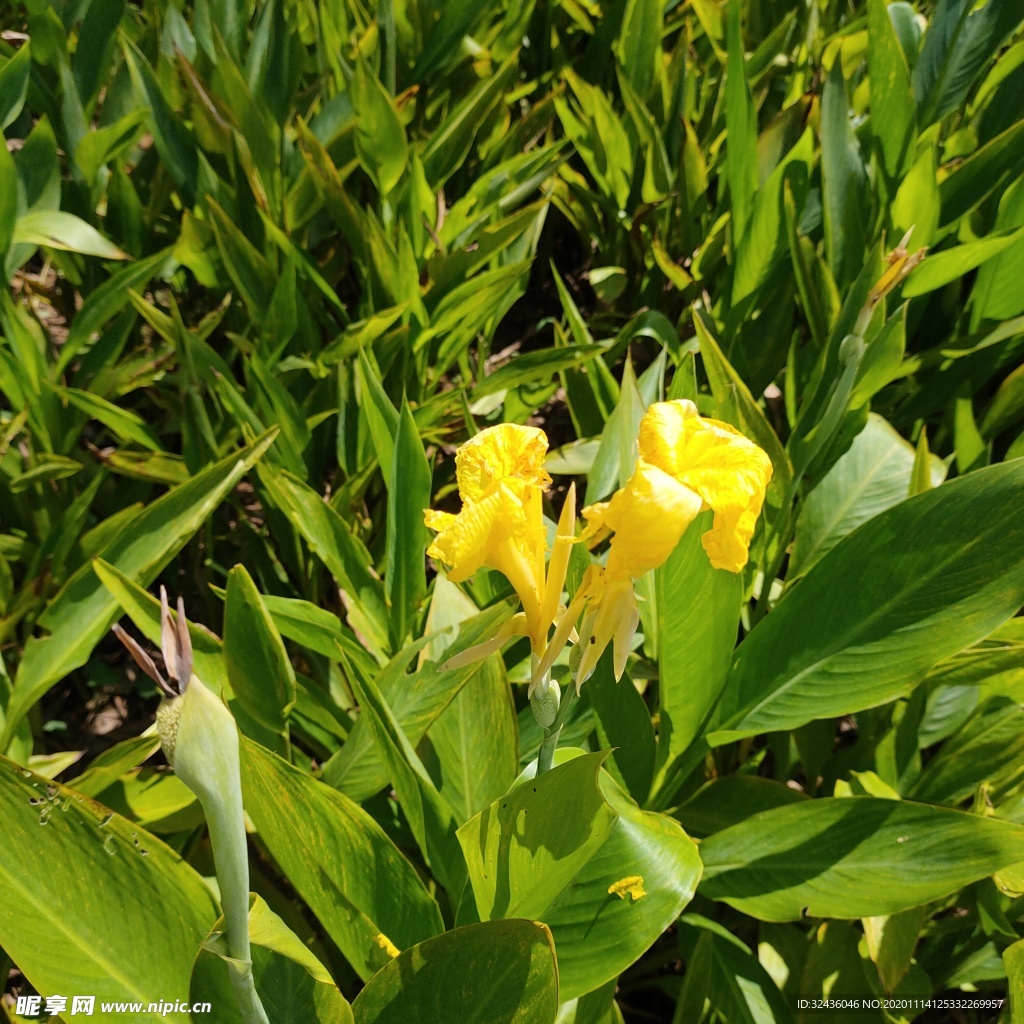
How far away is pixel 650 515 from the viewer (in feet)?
1.64

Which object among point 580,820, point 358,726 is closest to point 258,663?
point 358,726

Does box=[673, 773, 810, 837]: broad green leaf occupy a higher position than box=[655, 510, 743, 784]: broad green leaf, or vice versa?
box=[655, 510, 743, 784]: broad green leaf

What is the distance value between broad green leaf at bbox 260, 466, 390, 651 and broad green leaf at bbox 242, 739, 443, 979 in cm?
38

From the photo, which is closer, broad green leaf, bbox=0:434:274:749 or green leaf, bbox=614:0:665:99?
broad green leaf, bbox=0:434:274:749

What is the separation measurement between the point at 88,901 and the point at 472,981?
12.5 inches

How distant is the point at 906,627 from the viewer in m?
0.88

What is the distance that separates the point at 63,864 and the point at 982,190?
5.26 ft

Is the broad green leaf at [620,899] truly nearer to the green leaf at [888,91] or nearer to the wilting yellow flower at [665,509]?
the wilting yellow flower at [665,509]

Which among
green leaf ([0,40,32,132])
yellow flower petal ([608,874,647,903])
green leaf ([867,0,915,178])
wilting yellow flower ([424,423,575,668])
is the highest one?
green leaf ([0,40,32,132])

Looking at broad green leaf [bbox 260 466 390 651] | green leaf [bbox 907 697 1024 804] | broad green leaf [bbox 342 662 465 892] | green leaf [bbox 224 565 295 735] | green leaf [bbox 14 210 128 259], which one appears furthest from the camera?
green leaf [bbox 14 210 128 259]

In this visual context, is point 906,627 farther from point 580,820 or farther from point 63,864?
point 63,864

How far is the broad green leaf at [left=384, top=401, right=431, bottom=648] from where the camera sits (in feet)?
3.51

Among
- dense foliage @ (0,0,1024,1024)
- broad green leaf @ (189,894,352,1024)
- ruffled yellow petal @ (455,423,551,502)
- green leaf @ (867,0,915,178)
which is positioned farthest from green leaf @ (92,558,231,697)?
green leaf @ (867,0,915,178)

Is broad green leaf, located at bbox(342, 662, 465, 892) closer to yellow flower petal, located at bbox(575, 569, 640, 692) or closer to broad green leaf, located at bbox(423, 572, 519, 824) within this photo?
broad green leaf, located at bbox(423, 572, 519, 824)
